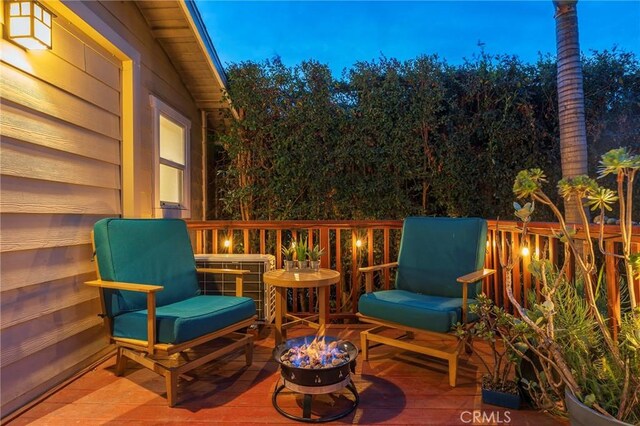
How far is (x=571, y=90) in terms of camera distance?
10.0 feet

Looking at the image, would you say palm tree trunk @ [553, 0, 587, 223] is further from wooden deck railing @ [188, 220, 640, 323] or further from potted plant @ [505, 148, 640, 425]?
potted plant @ [505, 148, 640, 425]

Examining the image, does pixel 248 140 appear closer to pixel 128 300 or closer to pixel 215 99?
pixel 215 99

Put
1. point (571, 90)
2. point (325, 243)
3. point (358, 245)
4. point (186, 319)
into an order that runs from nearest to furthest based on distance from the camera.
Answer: point (186, 319), point (571, 90), point (325, 243), point (358, 245)

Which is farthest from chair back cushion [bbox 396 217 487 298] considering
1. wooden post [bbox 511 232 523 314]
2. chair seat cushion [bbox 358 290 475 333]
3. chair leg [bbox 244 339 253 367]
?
chair leg [bbox 244 339 253 367]

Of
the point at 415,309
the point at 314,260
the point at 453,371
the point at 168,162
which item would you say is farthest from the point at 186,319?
the point at 168,162

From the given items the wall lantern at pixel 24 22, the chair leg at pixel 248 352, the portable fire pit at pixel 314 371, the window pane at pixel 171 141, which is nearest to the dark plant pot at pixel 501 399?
the portable fire pit at pixel 314 371

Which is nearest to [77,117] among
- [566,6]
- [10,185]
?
[10,185]

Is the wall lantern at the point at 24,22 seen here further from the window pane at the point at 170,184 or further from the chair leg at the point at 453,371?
the chair leg at the point at 453,371

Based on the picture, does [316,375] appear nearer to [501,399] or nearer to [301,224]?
[501,399]

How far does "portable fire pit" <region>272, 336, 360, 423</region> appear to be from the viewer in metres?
1.84

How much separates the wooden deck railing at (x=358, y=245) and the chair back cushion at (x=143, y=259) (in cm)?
92

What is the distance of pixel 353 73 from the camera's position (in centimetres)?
412

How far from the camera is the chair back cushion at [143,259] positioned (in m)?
2.34
